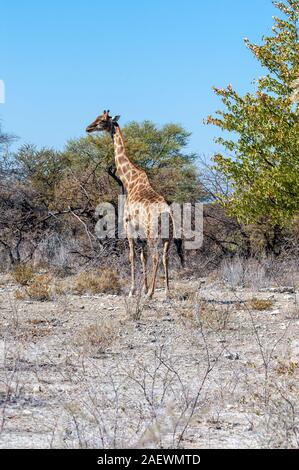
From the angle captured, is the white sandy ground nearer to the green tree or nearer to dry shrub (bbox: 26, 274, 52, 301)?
dry shrub (bbox: 26, 274, 52, 301)

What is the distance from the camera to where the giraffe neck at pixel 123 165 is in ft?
41.7

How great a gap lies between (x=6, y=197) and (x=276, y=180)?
7.28 metres

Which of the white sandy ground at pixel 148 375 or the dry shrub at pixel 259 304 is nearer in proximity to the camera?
the white sandy ground at pixel 148 375

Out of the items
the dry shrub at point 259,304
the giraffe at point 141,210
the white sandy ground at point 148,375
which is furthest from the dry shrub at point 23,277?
the dry shrub at point 259,304

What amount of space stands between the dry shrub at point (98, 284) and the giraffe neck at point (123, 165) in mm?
1409

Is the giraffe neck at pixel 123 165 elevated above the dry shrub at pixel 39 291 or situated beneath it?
elevated above

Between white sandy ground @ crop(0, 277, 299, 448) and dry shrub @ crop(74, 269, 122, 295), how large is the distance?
0.59 metres

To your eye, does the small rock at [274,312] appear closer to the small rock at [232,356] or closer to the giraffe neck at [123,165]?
the small rock at [232,356]

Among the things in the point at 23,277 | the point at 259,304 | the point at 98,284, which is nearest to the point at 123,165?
the point at 98,284

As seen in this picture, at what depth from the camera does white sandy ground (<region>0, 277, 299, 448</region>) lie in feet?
16.1

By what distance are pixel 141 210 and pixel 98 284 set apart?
129cm

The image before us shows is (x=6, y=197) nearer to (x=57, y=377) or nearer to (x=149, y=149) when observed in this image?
(x=149, y=149)

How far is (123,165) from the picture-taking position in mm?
12984

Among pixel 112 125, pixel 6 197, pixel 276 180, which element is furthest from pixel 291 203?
pixel 6 197
